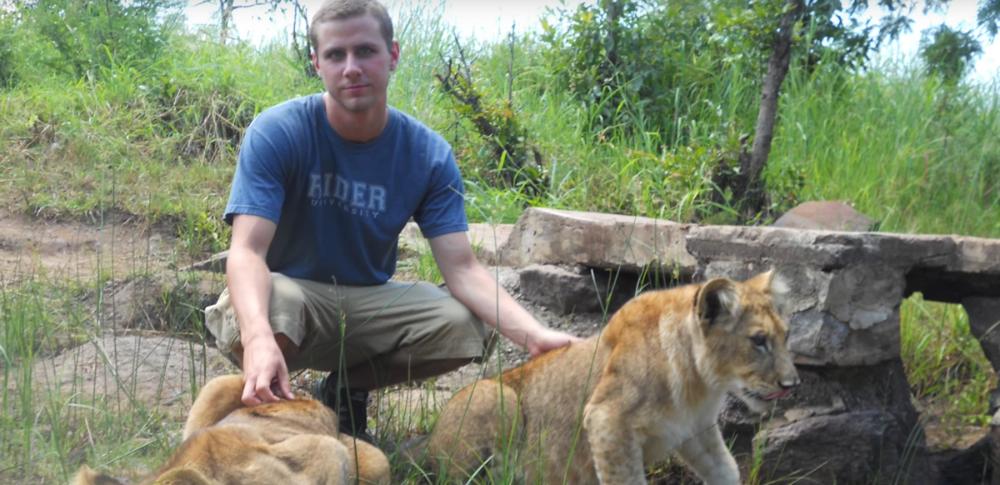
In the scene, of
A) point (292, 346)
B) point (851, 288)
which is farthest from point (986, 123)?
point (292, 346)

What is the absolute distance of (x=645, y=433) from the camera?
482 cm

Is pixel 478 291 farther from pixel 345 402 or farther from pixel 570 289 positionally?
pixel 570 289

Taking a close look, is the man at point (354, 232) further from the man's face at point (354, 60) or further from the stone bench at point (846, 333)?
the stone bench at point (846, 333)

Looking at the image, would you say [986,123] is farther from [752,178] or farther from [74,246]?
[74,246]

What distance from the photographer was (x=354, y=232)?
5.48 metres

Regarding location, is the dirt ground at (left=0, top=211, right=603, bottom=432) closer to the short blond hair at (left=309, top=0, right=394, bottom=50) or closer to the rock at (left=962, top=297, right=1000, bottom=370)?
the short blond hair at (left=309, top=0, right=394, bottom=50)

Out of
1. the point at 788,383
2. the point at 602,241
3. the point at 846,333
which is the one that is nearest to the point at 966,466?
the point at 846,333

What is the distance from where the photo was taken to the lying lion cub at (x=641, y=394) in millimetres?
4738

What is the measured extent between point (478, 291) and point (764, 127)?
3.22m

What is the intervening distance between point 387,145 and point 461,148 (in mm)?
4680

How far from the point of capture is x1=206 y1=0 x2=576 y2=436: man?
521cm

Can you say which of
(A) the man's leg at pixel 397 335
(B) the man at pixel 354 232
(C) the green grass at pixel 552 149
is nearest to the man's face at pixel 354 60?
(B) the man at pixel 354 232

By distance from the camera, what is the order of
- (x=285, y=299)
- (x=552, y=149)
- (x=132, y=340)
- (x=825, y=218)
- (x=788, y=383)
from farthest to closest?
(x=552, y=149)
(x=825, y=218)
(x=132, y=340)
(x=285, y=299)
(x=788, y=383)

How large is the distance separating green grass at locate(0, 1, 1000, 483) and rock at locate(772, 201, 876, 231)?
0.55 m
